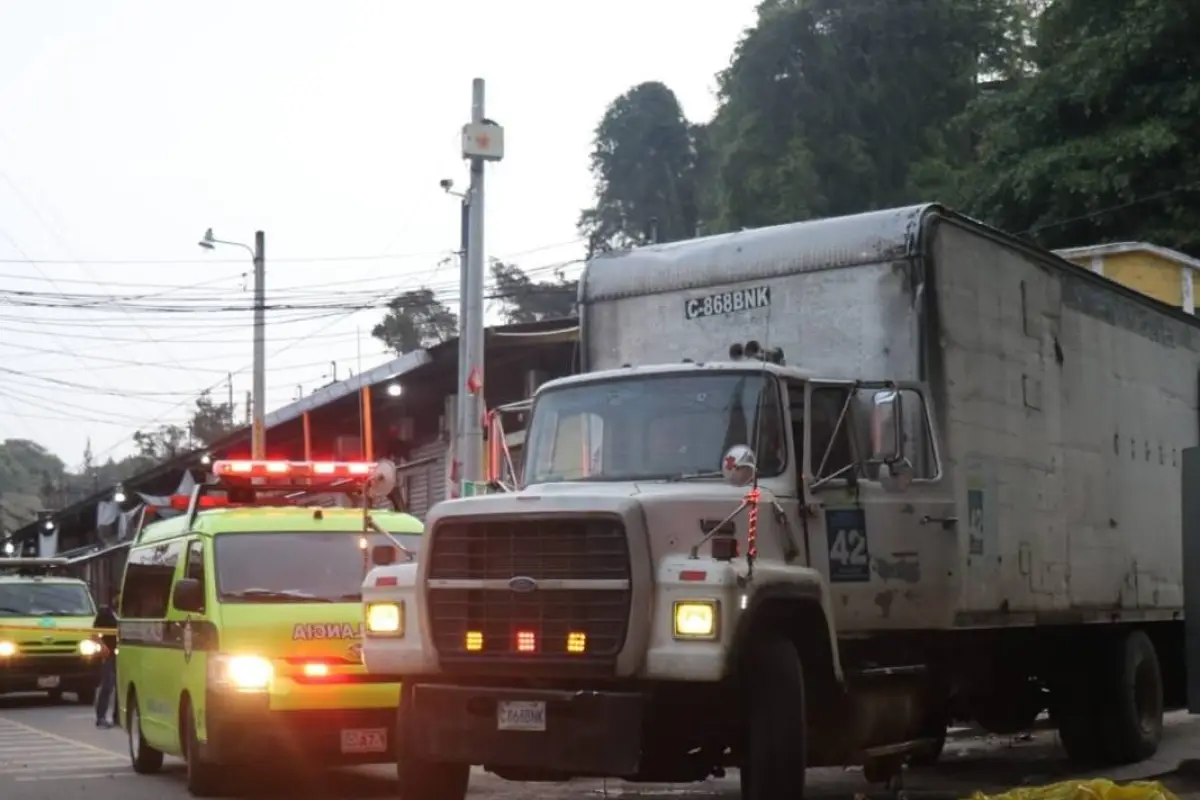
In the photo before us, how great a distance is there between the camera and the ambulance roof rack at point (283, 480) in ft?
43.4

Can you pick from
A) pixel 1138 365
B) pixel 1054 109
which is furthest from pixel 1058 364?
pixel 1054 109

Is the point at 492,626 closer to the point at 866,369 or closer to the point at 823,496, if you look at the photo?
the point at 823,496

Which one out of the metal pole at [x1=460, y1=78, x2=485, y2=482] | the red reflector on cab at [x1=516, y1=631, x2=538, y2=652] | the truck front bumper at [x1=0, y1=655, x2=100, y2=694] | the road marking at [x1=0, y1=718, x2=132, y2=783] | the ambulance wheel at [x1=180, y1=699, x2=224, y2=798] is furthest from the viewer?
the truck front bumper at [x1=0, y1=655, x2=100, y2=694]

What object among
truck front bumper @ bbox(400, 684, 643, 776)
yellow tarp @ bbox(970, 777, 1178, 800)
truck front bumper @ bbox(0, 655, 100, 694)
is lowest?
truck front bumper @ bbox(0, 655, 100, 694)

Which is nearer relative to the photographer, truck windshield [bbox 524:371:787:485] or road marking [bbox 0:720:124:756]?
truck windshield [bbox 524:371:787:485]

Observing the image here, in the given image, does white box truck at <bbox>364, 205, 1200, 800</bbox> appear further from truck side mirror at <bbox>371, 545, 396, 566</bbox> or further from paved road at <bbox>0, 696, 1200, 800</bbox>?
truck side mirror at <bbox>371, 545, 396, 566</bbox>

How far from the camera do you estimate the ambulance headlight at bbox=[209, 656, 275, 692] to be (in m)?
11.5

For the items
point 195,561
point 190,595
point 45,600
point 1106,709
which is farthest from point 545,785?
point 45,600

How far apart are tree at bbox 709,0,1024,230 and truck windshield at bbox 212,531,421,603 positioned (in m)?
37.6

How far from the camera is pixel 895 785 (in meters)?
11.5

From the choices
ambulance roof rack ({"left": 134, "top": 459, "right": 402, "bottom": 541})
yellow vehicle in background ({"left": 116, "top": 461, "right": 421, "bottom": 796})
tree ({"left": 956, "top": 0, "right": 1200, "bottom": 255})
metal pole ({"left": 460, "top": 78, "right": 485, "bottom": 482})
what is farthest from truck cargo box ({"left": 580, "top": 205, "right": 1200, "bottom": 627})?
tree ({"left": 956, "top": 0, "right": 1200, "bottom": 255})

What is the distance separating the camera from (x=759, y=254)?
1138cm

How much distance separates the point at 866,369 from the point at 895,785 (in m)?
2.95

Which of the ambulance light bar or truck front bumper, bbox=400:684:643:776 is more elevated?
the ambulance light bar
